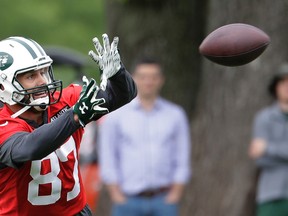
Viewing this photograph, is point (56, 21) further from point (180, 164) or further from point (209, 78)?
point (180, 164)

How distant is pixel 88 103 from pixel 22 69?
0.59m

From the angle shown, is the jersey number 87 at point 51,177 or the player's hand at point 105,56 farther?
the jersey number 87 at point 51,177

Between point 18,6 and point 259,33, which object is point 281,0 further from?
point 18,6

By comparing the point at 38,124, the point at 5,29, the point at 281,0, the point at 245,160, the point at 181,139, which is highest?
the point at 38,124

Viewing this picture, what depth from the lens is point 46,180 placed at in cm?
593

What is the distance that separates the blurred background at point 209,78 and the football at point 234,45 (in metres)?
3.18

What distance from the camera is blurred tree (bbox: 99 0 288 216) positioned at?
9.65 meters

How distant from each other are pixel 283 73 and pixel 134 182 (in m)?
1.58

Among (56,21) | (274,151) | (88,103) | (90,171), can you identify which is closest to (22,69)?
(88,103)

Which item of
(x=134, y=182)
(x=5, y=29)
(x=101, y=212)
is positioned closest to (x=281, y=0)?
(x=134, y=182)

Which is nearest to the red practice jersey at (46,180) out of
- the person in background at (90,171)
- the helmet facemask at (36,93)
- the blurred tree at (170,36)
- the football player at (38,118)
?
the football player at (38,118)

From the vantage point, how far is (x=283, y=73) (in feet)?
29.1

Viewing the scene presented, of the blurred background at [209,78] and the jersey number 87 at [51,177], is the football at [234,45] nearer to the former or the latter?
the jersey number 87 at [51,177]

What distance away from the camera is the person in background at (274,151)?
8.73 m
